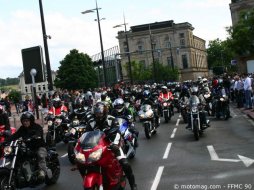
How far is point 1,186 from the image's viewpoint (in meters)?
7.96

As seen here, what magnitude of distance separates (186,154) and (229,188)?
3.93m

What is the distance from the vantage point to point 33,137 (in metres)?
8.82

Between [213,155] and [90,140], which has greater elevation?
[90,140]

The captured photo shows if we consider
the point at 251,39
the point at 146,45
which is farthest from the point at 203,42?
the point at 251,39

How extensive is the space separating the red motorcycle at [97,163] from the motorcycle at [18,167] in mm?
1697

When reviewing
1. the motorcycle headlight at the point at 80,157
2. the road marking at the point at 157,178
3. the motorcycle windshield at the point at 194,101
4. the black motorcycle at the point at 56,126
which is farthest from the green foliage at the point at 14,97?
the motorcycle headlight at the point at 80,157

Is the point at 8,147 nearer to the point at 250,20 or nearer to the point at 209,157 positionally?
the point at 209,157

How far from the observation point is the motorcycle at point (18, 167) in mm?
8135

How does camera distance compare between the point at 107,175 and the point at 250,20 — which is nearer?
the point at 107,175

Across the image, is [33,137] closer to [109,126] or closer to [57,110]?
[109,126]

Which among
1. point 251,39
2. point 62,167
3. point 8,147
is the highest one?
point 251,39

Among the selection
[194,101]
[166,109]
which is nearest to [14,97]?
[166,109]

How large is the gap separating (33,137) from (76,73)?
83.0 metres

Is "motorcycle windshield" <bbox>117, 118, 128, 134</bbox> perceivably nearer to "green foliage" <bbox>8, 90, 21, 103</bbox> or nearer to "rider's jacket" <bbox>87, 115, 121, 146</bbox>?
"rider's jacket" <bbox>87, 115, 121, 146</bbox>
